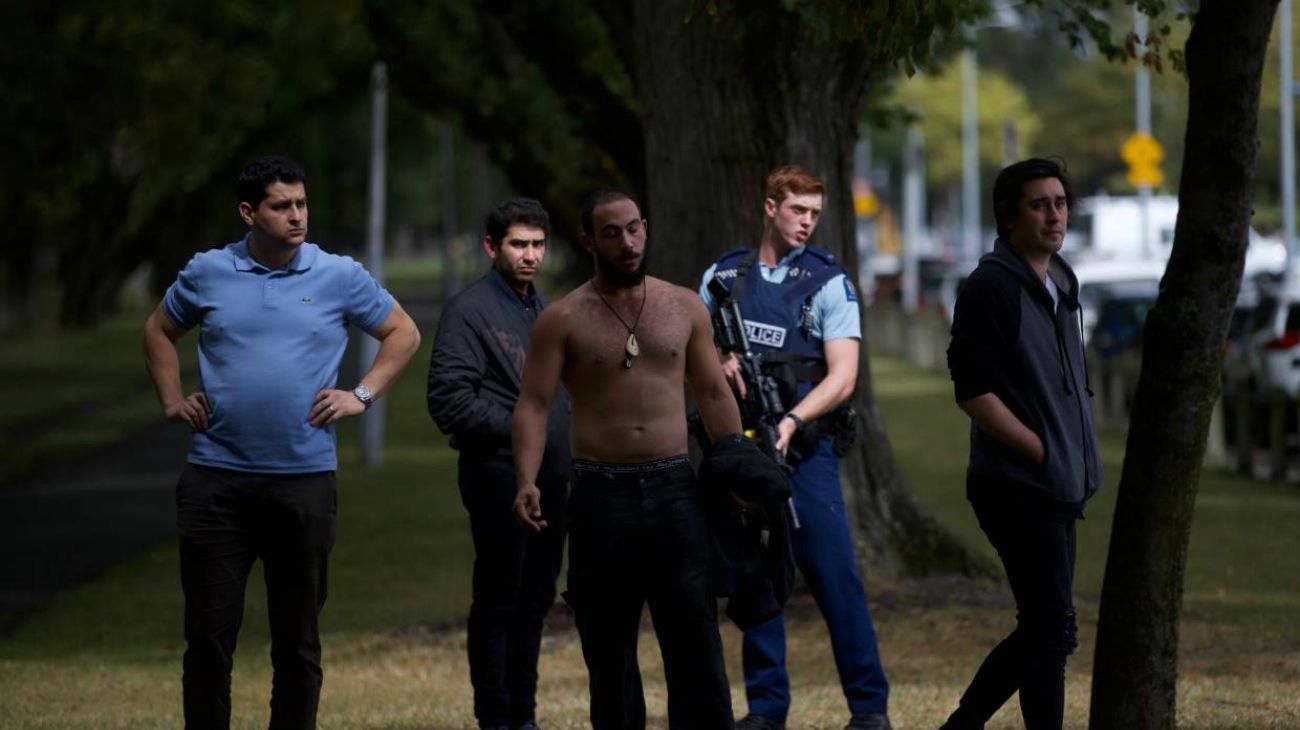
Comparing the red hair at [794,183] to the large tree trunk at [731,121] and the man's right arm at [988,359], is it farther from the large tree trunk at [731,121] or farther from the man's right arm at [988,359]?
the large tree trunk at [731,121]

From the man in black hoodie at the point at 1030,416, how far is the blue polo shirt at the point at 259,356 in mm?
1755

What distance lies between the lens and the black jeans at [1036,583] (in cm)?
688

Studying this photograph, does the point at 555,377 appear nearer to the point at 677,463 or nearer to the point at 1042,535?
the point at 677,463

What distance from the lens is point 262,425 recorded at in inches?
279

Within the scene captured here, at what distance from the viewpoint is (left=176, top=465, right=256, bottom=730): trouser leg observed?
23.4ft

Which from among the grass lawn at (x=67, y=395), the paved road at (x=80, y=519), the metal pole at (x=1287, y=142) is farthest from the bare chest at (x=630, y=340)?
the metal pole at (x=1287, y=142)

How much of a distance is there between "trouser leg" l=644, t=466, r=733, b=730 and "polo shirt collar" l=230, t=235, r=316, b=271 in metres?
1.20

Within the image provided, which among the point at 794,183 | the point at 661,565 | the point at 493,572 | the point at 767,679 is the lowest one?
the point at 767,679

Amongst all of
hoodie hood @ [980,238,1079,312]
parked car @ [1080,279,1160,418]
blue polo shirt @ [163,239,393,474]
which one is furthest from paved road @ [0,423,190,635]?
parked car @ [1080,279,1160,418]

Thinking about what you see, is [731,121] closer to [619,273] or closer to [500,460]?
[500,460]

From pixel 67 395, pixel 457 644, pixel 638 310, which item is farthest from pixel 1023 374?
pixel 67 395

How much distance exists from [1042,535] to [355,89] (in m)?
42.7

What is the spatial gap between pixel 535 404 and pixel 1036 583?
144 cm

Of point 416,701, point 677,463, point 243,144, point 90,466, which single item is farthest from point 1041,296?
point 243,144
